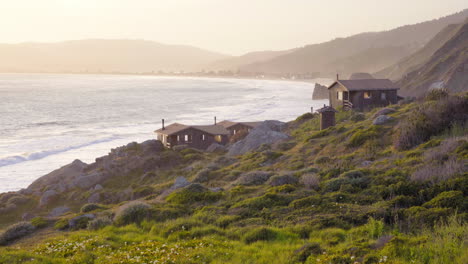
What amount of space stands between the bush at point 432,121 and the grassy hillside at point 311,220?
0.06 meters

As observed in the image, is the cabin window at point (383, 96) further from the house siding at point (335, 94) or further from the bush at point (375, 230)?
the bush at point (375, 230)

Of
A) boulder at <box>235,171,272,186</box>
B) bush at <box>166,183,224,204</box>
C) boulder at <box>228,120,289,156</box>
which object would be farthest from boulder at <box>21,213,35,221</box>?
boulder at <box>228,120,289,156</box>

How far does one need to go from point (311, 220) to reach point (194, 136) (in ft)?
135

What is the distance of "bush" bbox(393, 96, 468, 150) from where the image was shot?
73.5 feet

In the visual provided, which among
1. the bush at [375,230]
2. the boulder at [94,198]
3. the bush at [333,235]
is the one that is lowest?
the boulder at [94,198]

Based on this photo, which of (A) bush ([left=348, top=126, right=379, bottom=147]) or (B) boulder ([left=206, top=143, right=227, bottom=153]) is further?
(B) boulder ([left=206, top=143, right=227, bottom=153])

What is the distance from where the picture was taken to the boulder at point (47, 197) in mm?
34031

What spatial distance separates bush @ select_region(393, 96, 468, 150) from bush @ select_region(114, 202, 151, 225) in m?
14.1

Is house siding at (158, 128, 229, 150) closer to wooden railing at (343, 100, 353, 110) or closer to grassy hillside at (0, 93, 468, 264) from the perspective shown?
wooden railing at (343, 100, 353, 110)

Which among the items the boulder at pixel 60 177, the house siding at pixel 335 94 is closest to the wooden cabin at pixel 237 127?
the house siding at pixel 335 94

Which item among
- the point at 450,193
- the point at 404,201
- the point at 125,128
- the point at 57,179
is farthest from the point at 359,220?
the point at 125,128

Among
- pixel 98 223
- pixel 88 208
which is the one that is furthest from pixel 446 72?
pixel 98 223

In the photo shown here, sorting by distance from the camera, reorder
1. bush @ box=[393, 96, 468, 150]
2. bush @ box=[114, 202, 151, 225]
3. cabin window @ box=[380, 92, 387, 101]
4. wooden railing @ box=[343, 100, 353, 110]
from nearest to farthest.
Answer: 1. bush @ box=[114, 202, 151, 225]
2. bush @ box=[393, 96, 468, 150]
3. wooden railing @ box=[343, 100, 353, 110]
4. cabin window @ box=[380, 92, 387, 101]

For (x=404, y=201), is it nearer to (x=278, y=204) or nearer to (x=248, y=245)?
(x=278, y=204)
